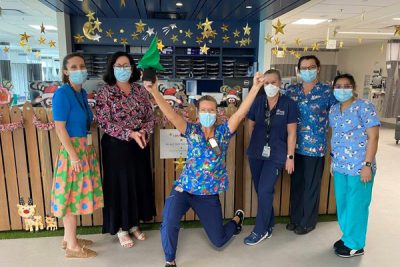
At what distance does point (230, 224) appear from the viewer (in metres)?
2.68

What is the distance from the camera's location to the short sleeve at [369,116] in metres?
2.28

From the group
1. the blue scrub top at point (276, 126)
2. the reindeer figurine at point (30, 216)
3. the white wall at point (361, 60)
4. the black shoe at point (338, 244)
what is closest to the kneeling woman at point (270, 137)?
the blue scrub top at point (276, 126)

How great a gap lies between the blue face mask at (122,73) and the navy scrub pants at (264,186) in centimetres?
125

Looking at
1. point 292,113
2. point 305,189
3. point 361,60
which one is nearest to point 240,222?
point 305,189

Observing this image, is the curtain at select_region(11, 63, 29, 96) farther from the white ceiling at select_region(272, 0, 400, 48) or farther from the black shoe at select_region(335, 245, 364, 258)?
the black shoe at select_region(335, 245, 364, 258)

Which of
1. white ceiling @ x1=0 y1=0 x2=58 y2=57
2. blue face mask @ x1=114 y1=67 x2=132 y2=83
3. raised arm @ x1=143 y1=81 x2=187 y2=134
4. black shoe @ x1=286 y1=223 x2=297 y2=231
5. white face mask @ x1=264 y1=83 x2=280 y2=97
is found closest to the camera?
raised arm @ x1=143 y1=81 x2=187 y2=134

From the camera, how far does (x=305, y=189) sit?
2.85 metres

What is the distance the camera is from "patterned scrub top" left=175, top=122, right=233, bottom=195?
2322 millimetres

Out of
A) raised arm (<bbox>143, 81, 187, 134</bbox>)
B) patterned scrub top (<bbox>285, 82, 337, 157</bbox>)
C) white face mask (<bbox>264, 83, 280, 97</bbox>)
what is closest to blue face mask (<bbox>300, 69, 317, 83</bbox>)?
patterned scrub top (<bbox>285, 82, 337, 157</bbox>)

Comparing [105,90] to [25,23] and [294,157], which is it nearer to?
[294,157]

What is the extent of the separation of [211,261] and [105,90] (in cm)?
158

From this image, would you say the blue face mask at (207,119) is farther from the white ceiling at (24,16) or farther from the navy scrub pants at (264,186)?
the white ceiling at (24,16)

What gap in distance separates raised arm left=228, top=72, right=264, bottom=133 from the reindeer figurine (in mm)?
1968

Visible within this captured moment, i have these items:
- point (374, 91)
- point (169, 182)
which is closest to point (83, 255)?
point (169, 182)
